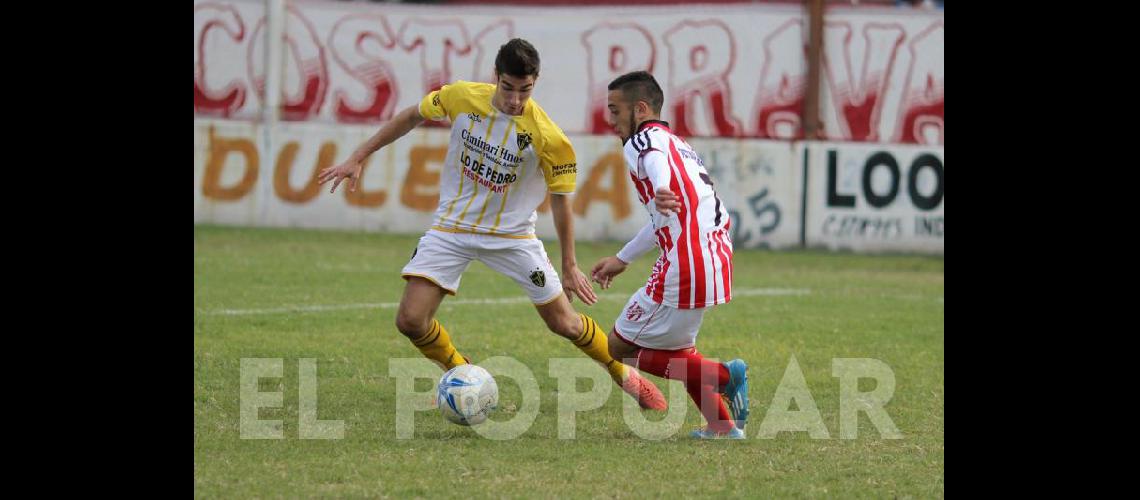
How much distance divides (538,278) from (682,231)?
3.66ft

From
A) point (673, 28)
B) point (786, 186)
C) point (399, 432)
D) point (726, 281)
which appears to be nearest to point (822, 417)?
point (726, 281)

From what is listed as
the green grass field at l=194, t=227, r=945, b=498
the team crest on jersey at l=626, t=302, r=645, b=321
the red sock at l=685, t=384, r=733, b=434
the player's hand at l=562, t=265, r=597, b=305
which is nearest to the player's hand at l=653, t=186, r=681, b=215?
the team crest on jersey at l=626, t=302, r=645, b=321

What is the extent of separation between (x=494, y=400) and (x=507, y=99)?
144 cm

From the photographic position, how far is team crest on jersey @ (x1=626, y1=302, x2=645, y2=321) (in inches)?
254

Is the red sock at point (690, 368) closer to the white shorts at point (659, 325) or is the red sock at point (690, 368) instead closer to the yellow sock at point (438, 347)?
the white shorts at point (659, 325)

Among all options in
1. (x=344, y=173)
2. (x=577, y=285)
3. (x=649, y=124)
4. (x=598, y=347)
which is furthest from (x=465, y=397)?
(x=649, y=124)

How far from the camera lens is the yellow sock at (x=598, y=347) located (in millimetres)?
7148

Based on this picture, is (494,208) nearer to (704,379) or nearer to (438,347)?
(438,347)

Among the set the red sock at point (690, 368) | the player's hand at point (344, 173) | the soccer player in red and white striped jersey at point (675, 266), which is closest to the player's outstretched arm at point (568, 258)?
the soccer player in red and white striped jersey at point (675, 266)

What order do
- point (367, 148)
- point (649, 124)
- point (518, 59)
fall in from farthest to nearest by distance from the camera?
point (367, 148) < point (518, 59) < point (649, 124)

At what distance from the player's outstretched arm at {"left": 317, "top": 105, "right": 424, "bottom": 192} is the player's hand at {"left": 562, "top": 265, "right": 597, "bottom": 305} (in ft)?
3.37

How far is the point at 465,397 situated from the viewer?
650 centimetres

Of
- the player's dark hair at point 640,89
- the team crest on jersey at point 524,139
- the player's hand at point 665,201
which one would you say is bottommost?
the player's hand at point 665,201

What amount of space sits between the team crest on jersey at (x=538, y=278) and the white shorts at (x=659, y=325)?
722 millimetres
